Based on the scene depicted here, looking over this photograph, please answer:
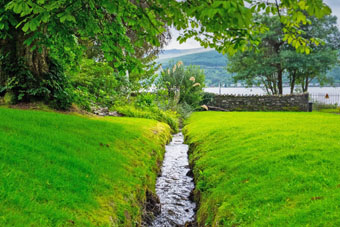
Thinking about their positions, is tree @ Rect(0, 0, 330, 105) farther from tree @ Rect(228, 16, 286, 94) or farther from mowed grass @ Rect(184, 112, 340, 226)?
tree @ Rect(228, 16, 286, 94)

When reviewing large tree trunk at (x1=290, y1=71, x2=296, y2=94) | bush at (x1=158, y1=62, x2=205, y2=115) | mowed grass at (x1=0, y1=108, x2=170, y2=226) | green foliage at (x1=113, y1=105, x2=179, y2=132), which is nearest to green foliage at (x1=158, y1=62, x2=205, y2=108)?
bush at (x1=158, y1=62, x2=205, y2=115)

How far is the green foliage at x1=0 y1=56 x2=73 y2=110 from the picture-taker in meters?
10.6

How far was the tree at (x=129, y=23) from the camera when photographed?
133 inches

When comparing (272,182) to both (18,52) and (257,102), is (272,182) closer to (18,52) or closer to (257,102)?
(18,52)

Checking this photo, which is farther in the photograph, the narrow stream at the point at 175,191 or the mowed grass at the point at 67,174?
the narrow stream at the point at 175,191

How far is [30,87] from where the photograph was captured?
10781 millimetres

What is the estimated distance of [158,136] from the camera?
11.6 metres

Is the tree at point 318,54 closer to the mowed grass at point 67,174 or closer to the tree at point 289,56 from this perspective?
the tree at point 289,56

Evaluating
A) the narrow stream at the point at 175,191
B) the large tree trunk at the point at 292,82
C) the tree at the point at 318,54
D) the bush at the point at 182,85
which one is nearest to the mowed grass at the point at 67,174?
the narrow stream at the point at 175,191

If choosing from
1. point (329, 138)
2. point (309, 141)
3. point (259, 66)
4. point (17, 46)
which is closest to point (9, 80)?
point (17, 46)

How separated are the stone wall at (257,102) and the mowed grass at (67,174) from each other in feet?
73.1

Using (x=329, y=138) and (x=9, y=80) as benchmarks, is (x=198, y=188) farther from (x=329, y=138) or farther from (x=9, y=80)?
(x=9, y=80)

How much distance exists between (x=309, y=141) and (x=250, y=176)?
298 centimetres

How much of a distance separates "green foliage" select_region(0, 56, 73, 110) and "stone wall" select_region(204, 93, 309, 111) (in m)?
20.0
